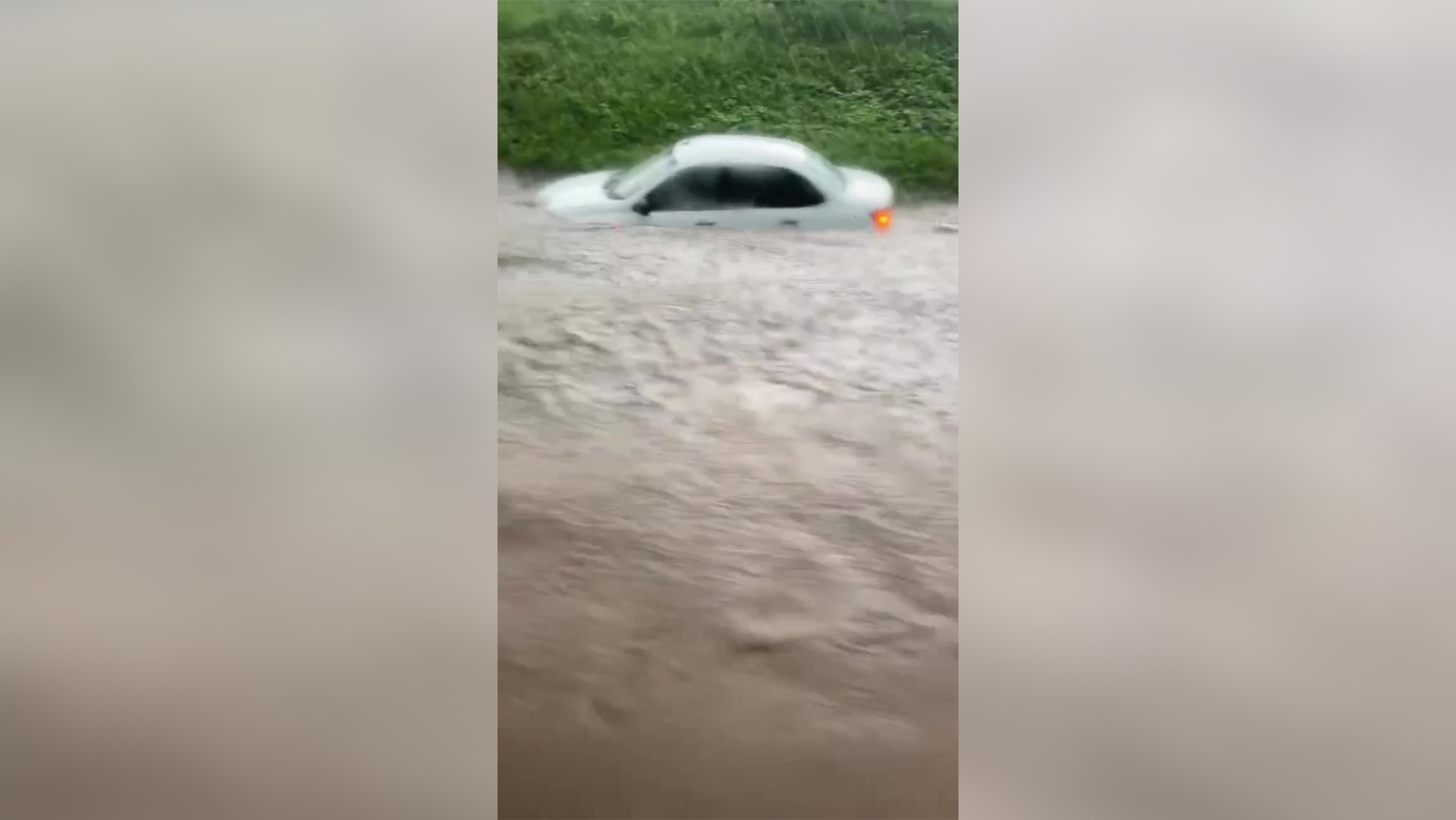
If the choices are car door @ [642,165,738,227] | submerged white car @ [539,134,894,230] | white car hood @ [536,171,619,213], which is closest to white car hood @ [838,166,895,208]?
submerged white car @ [539,134,894,230]

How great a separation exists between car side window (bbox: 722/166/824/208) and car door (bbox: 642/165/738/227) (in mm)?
17

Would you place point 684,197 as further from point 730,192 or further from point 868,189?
point 868,189

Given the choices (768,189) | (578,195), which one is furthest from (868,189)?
(578,195)

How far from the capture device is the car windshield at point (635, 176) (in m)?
1.22

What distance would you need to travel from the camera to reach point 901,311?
1.22 metres

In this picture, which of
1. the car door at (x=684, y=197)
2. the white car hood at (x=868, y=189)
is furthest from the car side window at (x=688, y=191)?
the white car hood at (x=868, y=189)

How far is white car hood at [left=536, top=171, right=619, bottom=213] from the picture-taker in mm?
1223

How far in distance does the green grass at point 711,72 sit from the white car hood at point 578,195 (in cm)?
2

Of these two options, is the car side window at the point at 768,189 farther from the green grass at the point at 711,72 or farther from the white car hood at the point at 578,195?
the white car hood at the point at 578,195

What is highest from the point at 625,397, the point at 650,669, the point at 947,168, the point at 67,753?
the point at 947,168

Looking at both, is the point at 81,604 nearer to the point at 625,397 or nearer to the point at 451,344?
the point at 451,344

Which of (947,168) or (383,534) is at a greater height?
(947,168)

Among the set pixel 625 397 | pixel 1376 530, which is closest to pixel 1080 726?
pixel 1376 530

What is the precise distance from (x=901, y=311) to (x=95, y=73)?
1.04 m
